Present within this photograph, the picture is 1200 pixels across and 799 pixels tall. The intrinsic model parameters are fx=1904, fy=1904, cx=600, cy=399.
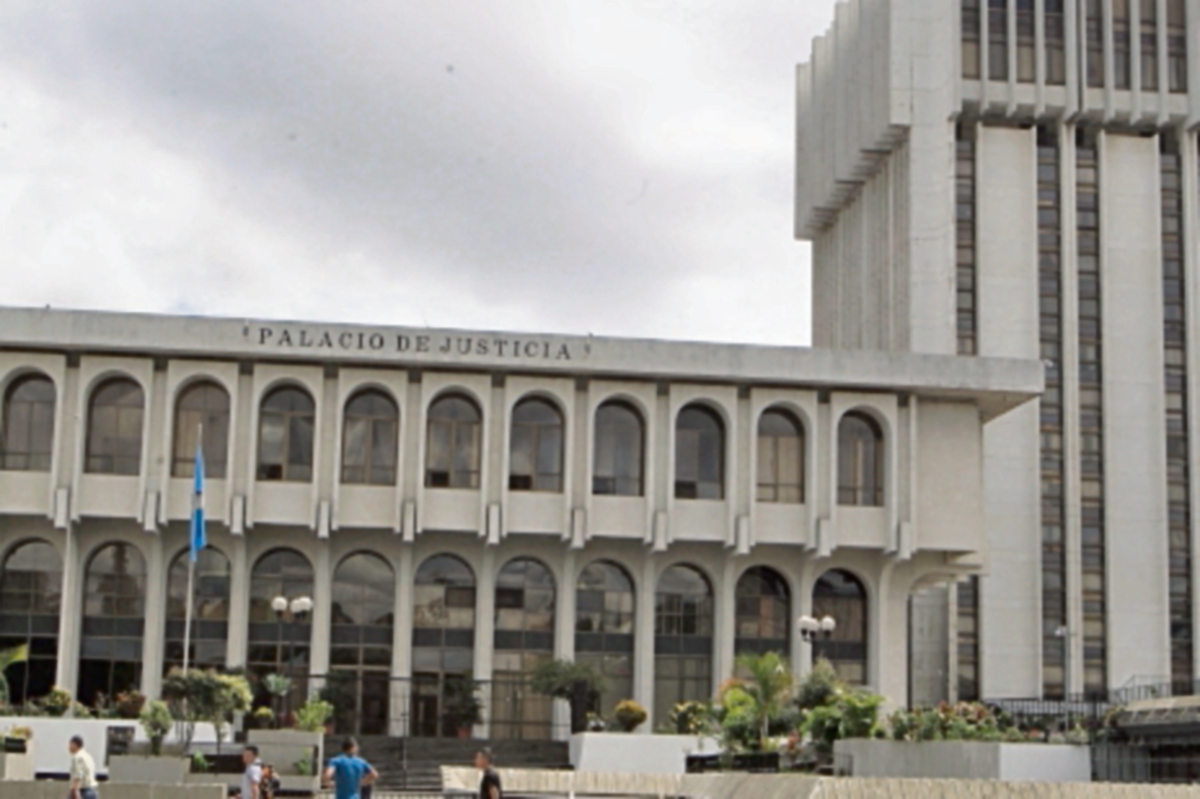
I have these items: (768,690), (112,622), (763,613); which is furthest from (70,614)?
(768,690)

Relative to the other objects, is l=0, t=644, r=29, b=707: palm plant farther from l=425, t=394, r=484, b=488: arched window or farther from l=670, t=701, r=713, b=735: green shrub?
l=670, t=701, r=713, b=735: green shrub

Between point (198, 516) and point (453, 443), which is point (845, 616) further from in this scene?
point (198, 516)

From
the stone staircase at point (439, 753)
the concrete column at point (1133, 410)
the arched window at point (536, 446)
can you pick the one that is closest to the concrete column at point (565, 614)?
the arched window at point (536, 446)

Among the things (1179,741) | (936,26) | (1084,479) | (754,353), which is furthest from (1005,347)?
(1179,741)

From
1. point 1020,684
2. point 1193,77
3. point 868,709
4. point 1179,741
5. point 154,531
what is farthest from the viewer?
point 1193,77

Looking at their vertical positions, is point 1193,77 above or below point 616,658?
above

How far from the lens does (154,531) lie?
48062mm

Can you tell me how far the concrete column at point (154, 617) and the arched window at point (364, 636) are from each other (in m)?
4.36

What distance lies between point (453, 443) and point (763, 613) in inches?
375

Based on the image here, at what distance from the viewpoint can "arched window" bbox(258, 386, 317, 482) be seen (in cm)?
4916

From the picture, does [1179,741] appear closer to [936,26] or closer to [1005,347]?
[1005,347]

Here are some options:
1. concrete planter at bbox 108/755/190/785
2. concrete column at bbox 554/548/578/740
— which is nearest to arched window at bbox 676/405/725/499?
concrete column at bbox 554/548/578/740

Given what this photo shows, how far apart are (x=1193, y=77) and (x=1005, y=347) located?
41.8ft

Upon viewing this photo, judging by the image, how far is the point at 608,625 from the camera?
167 feet
